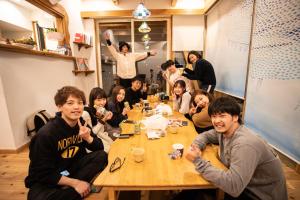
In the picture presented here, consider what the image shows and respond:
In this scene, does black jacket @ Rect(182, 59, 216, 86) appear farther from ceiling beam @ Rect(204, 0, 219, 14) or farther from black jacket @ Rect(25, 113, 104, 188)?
black jacket @ Rect(25, 113, 104, 188)

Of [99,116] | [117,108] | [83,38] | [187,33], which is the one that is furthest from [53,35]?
[187,33]

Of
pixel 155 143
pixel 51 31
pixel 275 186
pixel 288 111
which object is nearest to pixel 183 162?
pixel 155 143

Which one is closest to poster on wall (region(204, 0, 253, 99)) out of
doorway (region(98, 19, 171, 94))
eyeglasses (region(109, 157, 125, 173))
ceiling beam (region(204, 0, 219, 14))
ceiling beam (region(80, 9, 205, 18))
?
ceiling beam (region(204, 0, 219, 14))

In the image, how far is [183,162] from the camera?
44.5 inches

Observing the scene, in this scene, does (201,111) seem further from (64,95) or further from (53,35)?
(53,35)

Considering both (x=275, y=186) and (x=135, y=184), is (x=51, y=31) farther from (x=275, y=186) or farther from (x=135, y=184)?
(x=275, y=186)

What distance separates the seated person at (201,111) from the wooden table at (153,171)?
1.28ft

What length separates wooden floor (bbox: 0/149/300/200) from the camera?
1.67 metres

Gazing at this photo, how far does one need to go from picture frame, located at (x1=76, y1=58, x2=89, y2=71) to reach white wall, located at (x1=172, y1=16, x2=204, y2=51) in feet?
7.73

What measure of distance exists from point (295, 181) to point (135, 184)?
185 centimetres

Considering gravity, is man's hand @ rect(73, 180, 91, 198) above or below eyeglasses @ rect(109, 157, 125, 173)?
below

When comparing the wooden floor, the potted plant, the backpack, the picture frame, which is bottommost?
the wooden floor

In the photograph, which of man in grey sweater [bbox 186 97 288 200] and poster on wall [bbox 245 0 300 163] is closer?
man in grey sweater [bbox 186 97 288 200]

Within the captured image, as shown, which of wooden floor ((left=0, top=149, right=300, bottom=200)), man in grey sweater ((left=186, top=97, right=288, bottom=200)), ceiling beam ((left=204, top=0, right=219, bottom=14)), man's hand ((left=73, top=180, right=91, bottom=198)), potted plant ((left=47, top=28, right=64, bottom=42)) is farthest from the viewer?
ceiling beam ((left=204, top=0, right=219, bottom=14))
